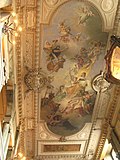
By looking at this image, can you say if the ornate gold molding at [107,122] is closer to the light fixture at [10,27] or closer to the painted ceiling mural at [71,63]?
the painted ceiling mural at [71,63]

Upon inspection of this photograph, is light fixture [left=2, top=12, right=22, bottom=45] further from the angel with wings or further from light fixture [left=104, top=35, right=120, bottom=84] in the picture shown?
light fixture [left=104, top=35, right=120, bottom=84]

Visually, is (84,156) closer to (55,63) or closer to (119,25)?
(55,63)

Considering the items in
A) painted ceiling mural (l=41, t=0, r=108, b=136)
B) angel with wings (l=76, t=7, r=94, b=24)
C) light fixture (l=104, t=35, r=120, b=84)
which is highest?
angel with wings (l=76, t=7, r=94, b=24)

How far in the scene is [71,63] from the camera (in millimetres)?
9945

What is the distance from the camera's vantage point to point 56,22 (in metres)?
9.05

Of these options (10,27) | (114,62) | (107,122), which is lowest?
(114,62)

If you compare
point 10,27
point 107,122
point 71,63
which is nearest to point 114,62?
point 10,27

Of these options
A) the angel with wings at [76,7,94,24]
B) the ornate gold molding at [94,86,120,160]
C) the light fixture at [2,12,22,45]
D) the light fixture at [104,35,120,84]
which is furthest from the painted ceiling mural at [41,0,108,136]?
the light fixture at [104,35,120,84]

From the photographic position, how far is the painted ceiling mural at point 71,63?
356 inches

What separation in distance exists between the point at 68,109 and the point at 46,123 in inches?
43.4

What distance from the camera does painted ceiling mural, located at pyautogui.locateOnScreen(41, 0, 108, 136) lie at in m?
9.05

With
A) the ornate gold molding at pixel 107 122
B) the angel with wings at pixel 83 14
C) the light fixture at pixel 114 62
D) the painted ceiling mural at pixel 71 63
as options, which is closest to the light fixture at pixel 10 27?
the painted ceiling mural at pixel 71 63

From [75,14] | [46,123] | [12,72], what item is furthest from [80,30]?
[46,123]

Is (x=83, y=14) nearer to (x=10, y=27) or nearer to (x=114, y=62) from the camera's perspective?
(x=10, y=27)
